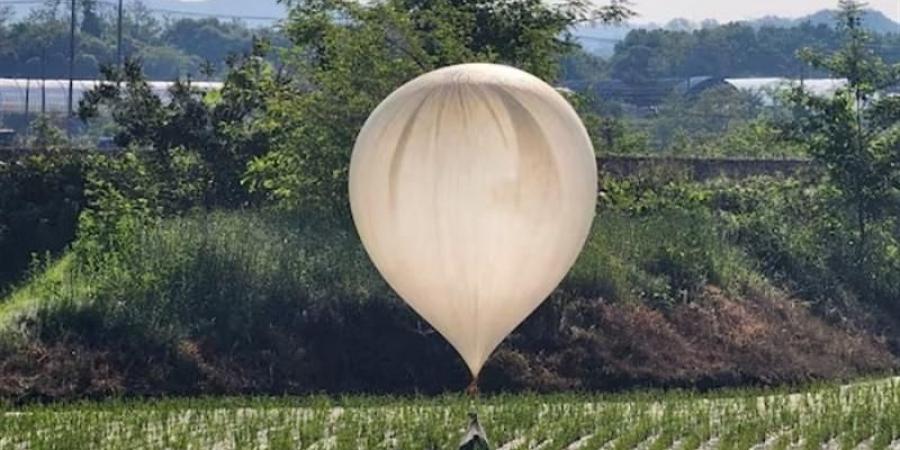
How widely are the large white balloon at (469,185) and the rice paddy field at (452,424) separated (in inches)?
103

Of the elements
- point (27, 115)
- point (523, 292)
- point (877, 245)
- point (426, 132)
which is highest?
point (426, 132)

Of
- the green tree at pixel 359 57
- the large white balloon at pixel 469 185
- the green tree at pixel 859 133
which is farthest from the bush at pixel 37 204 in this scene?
the large white balloon at pixel 469 185

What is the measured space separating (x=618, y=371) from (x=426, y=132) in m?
9.47

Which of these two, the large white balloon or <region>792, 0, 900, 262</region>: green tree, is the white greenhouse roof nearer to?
<region>792, 0, 900, 262</region>: green tree

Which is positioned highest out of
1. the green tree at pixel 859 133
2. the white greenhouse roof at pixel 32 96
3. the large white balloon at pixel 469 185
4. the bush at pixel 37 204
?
the large white balloon at pixel 469 185

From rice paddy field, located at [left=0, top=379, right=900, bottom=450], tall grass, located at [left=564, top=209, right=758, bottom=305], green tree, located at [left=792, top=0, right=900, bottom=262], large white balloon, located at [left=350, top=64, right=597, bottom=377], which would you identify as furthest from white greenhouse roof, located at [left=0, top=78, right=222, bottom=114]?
large white balloon, located at [left=350, top=64, right=597, bottom=377]

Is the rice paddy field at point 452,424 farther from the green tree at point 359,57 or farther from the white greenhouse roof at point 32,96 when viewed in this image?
the white greenhouse roof at point 32,96

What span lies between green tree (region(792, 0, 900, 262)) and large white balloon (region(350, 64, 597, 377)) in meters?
16.7

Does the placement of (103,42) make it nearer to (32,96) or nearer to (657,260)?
(32,96)

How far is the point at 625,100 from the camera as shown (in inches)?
3565

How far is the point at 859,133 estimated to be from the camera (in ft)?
92.4

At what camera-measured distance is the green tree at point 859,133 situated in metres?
28.0

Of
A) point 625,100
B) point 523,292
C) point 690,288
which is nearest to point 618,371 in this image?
point 690,288

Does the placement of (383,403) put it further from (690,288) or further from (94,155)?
(94,155)
